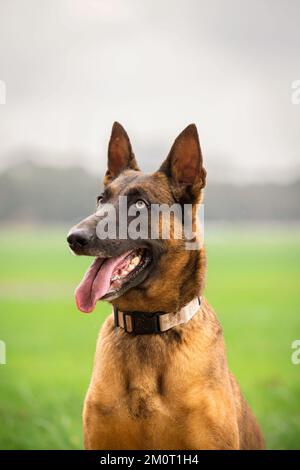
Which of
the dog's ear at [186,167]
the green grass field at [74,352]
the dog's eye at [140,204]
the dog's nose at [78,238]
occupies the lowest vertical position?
the green grass field at [74,352]

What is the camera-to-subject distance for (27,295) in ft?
60.4

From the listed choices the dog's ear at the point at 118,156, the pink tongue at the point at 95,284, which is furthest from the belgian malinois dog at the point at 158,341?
the dog's ear at the point at 118,156

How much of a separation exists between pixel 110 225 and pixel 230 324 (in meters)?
9.42

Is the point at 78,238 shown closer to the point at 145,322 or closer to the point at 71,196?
the point at 145,322

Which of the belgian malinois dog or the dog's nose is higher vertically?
the dog's nose

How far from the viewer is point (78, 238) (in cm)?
297

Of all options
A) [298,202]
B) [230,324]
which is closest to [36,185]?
[230,324]

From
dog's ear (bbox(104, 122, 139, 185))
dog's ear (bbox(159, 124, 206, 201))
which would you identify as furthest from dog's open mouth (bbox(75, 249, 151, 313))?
dog's ear (bbox(104, 122, 139, 185))

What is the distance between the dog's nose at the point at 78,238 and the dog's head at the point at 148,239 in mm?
33

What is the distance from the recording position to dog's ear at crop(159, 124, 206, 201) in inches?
130

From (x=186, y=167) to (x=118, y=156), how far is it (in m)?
0.50

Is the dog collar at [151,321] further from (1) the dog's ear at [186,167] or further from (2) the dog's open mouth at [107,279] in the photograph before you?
(1) the dog's ear at [186,167]

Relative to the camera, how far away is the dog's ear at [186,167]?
3.31m

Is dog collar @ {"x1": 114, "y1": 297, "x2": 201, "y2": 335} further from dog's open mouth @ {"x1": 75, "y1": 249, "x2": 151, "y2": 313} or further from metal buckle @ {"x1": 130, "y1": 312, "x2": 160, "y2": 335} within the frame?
dog's open mouth @ {"x1": 75, "y1": 249, "x2": 151, "y2": 313}
